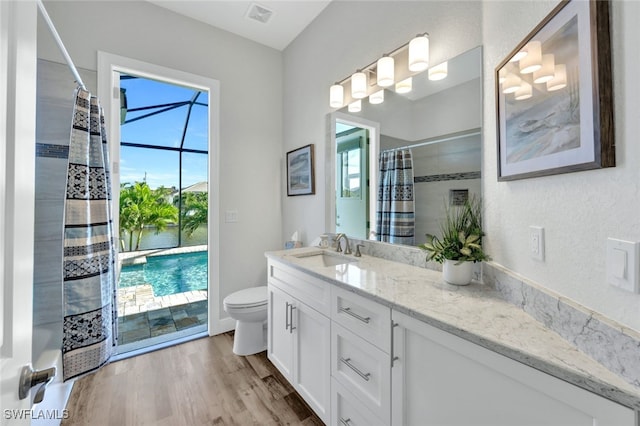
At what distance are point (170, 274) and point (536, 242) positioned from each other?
5.03m

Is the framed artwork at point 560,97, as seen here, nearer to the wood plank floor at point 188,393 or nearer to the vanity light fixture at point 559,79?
the vanity light fixture at point 559,79

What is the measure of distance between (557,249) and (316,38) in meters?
2.46

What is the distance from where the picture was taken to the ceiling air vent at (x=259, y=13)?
224cm

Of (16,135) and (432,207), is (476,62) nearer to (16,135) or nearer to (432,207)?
(432,207)

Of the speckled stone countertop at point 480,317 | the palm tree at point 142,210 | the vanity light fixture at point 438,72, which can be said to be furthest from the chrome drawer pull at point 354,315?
the palm tree at point 142,210

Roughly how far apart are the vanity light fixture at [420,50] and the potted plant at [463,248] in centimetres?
81

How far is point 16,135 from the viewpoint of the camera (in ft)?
1.72

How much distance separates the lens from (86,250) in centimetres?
147

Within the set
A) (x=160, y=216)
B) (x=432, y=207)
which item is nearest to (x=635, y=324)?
(x=432, y=207)

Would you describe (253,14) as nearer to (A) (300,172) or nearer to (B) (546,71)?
(A) (300,172)

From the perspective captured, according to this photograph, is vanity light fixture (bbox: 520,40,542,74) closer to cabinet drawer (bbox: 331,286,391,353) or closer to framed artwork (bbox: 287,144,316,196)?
cabinet drawer (bbox: 331,286,391,353)

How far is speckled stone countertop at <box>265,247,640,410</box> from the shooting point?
22.5 inches

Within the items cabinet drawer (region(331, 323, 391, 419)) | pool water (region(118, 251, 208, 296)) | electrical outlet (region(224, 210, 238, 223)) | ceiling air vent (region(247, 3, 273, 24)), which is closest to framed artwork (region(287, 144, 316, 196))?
electrical outlet (region(224, 210, 238, 223))

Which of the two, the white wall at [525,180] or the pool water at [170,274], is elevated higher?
the white wall at [525,180]
